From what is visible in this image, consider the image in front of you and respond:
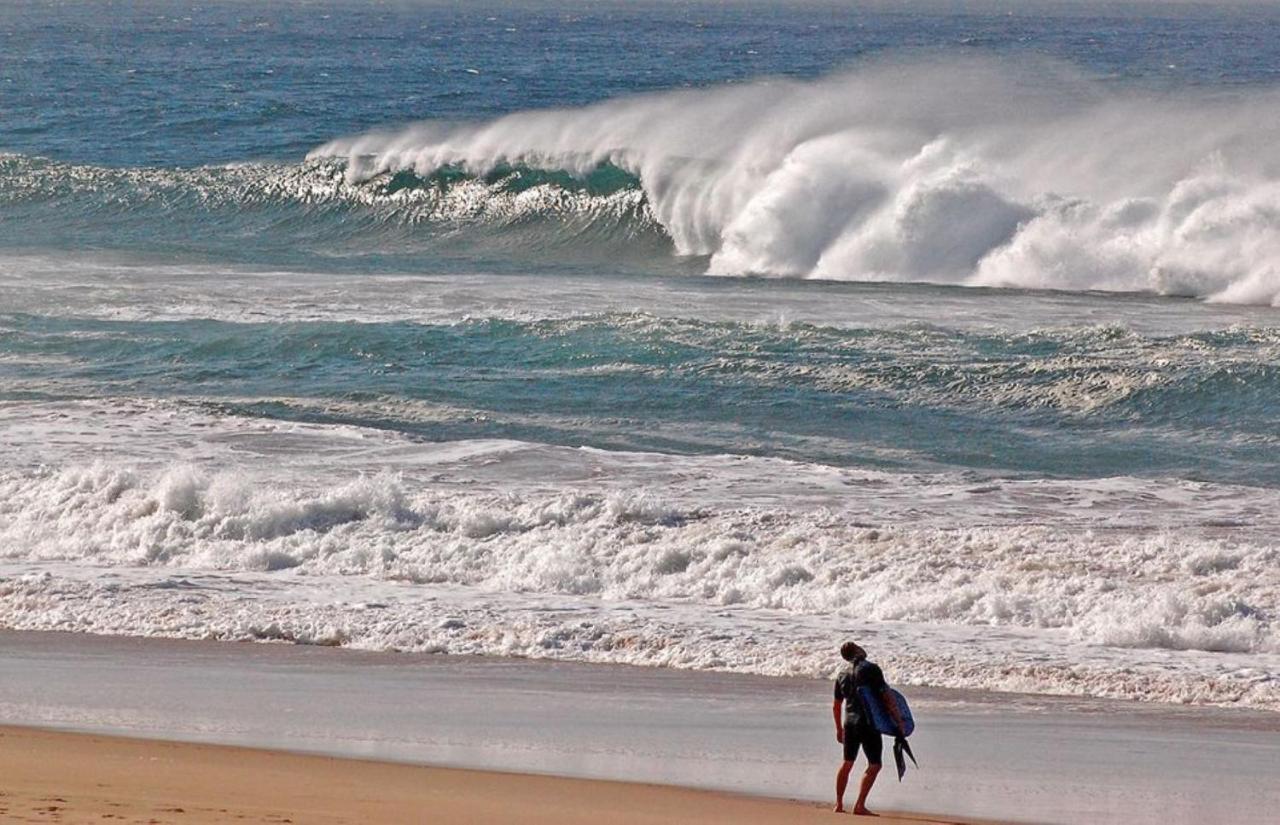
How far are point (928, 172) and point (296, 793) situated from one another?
21288mm

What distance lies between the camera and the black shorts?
8359 mm

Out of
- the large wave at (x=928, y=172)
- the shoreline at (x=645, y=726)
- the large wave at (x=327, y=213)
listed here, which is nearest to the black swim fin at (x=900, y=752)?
the shoreline at (x=645, y=726)

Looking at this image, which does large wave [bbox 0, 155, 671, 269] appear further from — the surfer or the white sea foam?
the surfer

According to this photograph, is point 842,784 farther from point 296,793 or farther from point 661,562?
point 661,562

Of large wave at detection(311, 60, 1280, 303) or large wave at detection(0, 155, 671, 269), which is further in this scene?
large wave at detection(0, 155, 671, 269)

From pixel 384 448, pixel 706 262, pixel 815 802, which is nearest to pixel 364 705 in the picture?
pixel 815 802

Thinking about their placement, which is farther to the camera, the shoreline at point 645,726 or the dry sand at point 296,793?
the shoreline at point 645,726

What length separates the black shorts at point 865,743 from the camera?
836cm

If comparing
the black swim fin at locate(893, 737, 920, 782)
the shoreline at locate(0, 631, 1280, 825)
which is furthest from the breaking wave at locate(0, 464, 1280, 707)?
the black swim fin at locate(893, 737, 920, 782)

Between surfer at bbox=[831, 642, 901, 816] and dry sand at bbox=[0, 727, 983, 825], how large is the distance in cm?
20

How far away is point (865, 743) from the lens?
330 inches

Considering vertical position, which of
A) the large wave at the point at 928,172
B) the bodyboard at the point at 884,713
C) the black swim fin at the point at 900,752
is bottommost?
the black swim fin at the point at 900,752

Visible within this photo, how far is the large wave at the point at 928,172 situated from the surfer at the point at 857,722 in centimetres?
1671

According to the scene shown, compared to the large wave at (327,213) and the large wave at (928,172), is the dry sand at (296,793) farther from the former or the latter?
the large wave at (327,213)
